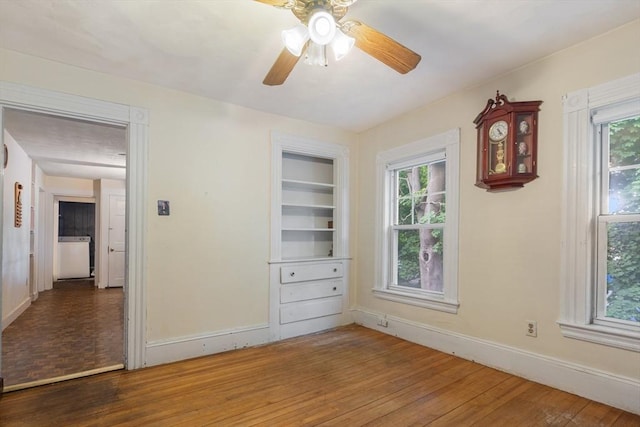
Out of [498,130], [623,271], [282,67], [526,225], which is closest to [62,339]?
[282,67]

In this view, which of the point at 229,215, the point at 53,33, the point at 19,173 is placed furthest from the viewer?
the point at 19,173

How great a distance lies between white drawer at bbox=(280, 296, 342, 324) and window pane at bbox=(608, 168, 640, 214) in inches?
111

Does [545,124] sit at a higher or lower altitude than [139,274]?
higher

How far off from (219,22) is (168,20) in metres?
0.31

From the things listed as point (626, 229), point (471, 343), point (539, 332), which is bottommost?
point (471, 343)

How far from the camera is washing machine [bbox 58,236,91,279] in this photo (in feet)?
26.2

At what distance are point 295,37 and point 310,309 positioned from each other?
9.69ft

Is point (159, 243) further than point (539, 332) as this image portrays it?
Yes

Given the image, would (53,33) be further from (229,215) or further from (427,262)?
(427,262)

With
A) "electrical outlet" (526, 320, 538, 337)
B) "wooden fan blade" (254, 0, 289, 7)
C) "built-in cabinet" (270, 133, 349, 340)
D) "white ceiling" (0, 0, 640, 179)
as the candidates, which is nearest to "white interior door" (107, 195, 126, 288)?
"built-in cabinet" (270, 133, 349, 340)

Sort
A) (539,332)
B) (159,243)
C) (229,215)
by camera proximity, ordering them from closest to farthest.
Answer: (539,332) < (159,243) < (229,215)

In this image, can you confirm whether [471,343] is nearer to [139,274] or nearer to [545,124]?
[545,124]

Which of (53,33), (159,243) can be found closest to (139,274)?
(159,243)

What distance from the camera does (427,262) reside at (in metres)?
3.51
